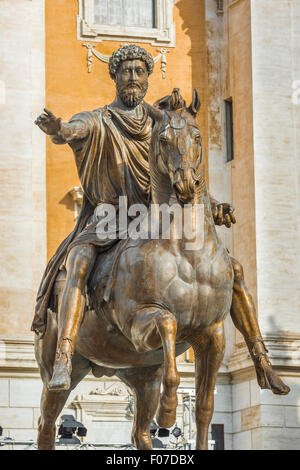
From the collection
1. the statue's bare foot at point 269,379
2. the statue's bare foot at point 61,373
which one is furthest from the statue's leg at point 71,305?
the statue's bare foot at point 269,379

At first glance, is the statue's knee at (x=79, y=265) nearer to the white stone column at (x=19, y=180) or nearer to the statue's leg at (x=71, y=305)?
the statue's leg at (x=71, y=305)

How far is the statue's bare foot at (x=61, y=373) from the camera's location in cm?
884

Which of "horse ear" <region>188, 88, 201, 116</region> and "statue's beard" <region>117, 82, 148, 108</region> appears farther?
"statue's beard" <region>117, 82, 148, 108</region>

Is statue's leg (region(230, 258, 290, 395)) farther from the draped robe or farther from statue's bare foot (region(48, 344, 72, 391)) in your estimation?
statue's bare foot (region(48, 344, 72, 391))

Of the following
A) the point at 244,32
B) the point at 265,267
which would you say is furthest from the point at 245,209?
the point at 244,32

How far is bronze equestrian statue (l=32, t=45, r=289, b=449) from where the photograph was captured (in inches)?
340

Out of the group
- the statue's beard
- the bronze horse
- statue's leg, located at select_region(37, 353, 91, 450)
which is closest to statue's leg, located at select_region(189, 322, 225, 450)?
the bronze horse

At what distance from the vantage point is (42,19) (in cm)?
2430

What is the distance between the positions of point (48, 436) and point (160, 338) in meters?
1.96

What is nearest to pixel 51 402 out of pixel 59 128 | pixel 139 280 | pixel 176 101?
pixel 139 280

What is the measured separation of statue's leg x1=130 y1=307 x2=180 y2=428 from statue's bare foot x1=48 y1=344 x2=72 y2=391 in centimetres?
56

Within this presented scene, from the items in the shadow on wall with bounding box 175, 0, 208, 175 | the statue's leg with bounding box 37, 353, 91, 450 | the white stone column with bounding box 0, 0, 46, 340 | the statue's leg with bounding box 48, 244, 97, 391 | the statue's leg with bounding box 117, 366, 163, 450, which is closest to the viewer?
the statue's leg with bounding box 48, 244, 97, 391

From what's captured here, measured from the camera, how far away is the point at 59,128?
30.3 feet

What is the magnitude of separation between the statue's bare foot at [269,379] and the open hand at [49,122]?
2.24 meters
